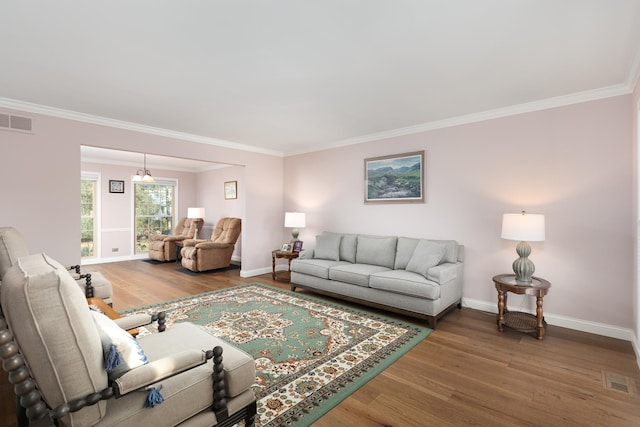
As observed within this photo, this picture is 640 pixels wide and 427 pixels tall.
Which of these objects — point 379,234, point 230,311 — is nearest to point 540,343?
point 379,234

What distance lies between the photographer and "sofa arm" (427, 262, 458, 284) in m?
3.50

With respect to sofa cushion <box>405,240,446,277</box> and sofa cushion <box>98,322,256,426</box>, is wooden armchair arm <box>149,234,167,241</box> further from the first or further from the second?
sofa cushion <box>98,322,256,426</box>

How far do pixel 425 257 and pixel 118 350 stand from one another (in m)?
3.32

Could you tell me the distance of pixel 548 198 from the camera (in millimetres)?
3516

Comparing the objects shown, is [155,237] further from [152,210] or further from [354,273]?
[354,273]

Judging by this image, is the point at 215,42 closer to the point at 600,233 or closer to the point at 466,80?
the point at 466,80

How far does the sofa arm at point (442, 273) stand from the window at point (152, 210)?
7541 mm

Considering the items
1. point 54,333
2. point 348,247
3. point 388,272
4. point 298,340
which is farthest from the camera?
point 348,247

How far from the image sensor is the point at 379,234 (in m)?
4.97

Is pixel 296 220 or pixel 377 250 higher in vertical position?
pixel 296 220

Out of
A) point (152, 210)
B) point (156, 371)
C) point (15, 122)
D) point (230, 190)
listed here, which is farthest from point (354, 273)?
point (152, 210)

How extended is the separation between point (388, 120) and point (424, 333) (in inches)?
106

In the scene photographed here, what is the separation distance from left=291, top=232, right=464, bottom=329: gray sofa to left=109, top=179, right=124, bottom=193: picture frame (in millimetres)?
5545

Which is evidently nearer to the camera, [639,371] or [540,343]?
[639,371]
